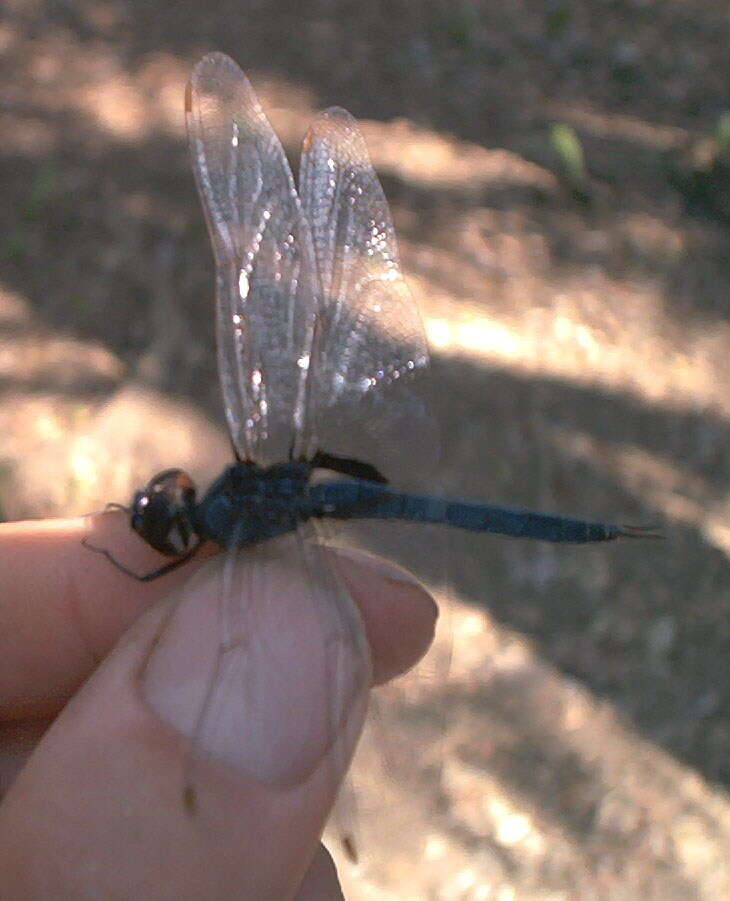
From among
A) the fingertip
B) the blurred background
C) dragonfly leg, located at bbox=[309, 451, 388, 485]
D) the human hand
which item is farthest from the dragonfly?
the blurred background

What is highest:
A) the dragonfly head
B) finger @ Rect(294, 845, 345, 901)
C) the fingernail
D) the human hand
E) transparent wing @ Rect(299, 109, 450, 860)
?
transparent wing @ Rect(299, 109, 450, 860)

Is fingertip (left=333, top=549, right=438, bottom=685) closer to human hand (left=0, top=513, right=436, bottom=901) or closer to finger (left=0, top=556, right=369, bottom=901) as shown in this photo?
human hand (left=0, top=513, right=436, bottom=901)

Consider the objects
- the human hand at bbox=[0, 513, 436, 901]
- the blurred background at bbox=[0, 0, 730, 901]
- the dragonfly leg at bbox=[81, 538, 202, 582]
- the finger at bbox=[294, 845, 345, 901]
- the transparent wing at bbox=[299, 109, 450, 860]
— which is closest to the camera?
the human hand at bbox=[0, 513, 436, 901]

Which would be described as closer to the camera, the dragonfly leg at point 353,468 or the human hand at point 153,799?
the human hand at point 153,799

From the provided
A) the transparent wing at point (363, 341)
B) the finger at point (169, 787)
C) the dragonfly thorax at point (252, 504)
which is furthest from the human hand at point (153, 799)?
the transparent wing at point (363, 341)

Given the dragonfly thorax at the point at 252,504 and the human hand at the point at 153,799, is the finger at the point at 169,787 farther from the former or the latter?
the dragonfly thorax at the point at 252,504

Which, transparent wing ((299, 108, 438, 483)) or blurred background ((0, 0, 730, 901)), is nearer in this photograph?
transparent wing ((299, 108, 438, 483))

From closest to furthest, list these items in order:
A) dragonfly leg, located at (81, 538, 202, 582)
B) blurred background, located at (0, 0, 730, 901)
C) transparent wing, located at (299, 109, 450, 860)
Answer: dragonfly leg, located at (81, 538, 202, 582), transparent wing, located at (299, 109, 450, 860), blurred background, located at (0, 0, 730, 901)
